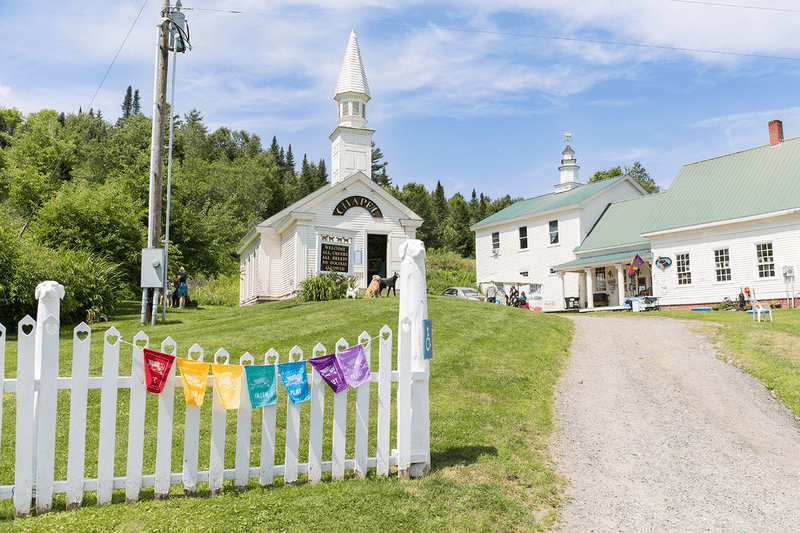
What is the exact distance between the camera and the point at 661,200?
2952cm

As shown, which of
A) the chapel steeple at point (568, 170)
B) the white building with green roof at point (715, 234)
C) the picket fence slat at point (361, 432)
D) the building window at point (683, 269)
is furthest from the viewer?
the chapel steeple at point (568, 170)

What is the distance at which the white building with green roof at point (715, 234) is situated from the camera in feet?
74.9

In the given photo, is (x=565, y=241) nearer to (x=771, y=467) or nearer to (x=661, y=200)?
(x=661, y=200)

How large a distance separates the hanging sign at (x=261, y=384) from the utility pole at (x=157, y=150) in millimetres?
10912

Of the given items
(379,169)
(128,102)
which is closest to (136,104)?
(128,102)

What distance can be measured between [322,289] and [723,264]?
16.7m

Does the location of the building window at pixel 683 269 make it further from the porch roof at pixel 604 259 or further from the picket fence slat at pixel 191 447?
the picket fence slat at pixel 191 447

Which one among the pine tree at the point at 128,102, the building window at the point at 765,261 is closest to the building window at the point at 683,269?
the building window at the point at 765,261

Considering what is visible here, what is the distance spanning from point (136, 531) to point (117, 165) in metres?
49.1

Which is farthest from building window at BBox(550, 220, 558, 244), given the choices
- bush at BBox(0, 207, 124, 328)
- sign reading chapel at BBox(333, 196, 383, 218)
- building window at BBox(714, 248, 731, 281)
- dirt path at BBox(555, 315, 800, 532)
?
bush at BBox(0, 207, 124, 328)

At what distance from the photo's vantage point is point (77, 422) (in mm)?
4309

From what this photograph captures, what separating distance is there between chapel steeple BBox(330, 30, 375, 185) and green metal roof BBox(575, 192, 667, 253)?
12.5 metres

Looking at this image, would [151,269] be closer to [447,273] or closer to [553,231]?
[553,231]

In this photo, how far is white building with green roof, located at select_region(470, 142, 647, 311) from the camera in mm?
32344
